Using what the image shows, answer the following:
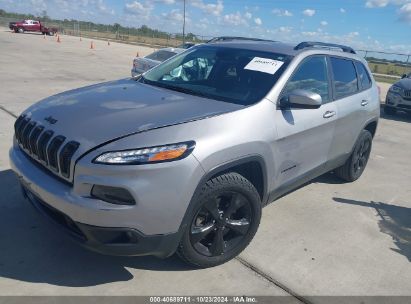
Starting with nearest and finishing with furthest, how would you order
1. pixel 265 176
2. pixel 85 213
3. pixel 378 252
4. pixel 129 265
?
pixel 85 213 < pixel 129 265 < pixel 265 176 < pixel 378 252

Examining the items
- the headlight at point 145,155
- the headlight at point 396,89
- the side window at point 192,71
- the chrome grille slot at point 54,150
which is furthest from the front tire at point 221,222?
the headlight at point 396,89

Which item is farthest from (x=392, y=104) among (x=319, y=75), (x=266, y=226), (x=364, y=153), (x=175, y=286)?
(x=175, y=286)

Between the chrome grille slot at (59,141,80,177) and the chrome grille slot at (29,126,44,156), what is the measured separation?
1.39 feet

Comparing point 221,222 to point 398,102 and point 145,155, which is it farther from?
point 398,102

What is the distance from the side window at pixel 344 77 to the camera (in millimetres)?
4617

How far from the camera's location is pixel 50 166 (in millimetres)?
2896

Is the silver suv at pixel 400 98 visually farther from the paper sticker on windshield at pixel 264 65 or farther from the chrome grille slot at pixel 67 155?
the chrome grille slot at pixel 67 155

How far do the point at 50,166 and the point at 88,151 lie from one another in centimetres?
41

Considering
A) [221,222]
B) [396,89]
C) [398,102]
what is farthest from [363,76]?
[396,89]

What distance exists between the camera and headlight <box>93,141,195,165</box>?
→ 8.66 ft

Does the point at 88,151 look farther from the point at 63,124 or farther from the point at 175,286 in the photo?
the point at 175,286

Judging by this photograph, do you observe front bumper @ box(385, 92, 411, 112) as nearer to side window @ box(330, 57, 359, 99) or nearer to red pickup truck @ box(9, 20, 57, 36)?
side window @ box(330, 57, 359, 99)

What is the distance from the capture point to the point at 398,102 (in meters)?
11.4

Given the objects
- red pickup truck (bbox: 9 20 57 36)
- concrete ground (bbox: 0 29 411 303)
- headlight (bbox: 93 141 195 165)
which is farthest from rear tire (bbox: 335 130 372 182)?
red pickup truck (bbox: 9 20 57 36)
